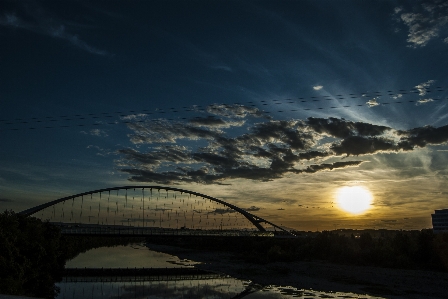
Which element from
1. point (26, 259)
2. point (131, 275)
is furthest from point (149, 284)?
point (26, 259)

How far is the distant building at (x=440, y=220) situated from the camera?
611ft

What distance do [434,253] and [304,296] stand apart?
27.7m

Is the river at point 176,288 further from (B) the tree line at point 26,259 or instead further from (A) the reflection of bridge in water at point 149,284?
(B) the tree line at point 26,259

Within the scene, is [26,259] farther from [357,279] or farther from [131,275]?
[357,279]

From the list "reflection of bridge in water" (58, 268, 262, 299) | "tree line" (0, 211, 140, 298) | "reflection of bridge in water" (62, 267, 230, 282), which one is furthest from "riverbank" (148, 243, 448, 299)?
"tree line" (0, 211, 140, 298)

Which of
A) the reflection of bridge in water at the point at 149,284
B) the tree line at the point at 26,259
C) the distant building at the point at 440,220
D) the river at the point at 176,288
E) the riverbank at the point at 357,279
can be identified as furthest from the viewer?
the distant building at the point at 440,220

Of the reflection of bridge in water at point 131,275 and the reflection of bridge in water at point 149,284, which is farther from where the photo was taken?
the reflection of bridge in water at point 131,275

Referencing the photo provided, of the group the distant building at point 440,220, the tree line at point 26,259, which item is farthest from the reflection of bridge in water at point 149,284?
the distant building at point 440,220

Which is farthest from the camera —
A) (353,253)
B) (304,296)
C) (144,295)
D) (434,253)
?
(353,253)

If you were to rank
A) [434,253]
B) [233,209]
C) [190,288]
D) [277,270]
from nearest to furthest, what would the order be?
1. [190,288]
2. [434,253]
3. [277,270]
4. [233,209]

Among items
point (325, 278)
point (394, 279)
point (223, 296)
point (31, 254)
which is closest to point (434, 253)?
point (394, 279)

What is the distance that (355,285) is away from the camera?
4053 centimetres

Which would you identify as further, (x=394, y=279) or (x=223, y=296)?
(x=394, y=279)

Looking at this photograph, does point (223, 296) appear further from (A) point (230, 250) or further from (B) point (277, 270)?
(A) point (230, 250)
